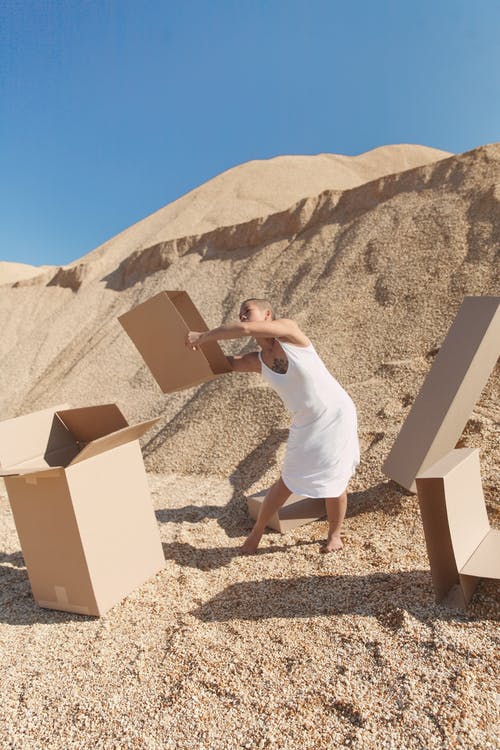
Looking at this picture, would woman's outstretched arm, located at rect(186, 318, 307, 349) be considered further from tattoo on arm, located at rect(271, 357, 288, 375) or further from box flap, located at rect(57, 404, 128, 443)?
box flap, located at rect(57, 404, 128, 443)

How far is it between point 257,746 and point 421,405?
2.35 metres

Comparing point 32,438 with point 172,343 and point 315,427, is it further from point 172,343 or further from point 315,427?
point 315,427

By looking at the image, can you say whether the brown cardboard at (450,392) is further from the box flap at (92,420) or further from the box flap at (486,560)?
the box flap at (92,420)

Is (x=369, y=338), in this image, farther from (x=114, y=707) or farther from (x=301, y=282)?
(x=114, y=707)

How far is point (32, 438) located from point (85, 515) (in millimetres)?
697

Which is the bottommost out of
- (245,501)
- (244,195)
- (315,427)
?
(245,501)

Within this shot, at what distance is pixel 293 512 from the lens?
3.50 metres

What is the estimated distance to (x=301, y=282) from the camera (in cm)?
908

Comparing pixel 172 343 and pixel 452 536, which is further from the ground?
pixel 172 343

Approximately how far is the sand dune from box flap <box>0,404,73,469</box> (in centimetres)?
77

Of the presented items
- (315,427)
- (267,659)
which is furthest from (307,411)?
(267,659)

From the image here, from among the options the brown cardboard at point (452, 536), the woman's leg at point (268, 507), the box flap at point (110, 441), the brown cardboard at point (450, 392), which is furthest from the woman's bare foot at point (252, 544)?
the brown cardboard at point (452, 536)

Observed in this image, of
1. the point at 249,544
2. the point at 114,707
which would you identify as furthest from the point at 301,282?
the point at 114,707

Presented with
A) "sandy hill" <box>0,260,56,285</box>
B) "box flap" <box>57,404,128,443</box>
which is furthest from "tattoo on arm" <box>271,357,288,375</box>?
"sandy hill" <box>0,260,56,285</box>
